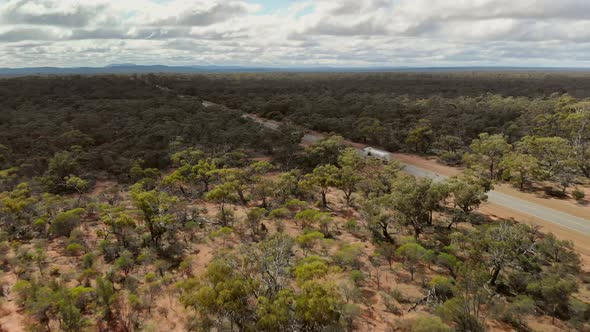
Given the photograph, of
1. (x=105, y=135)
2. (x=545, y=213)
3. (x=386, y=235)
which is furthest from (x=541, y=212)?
(x=105, y=135)

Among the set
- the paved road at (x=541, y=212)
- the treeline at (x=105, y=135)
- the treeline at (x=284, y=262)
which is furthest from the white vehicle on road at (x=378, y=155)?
the treeline at (x=105, y=135)

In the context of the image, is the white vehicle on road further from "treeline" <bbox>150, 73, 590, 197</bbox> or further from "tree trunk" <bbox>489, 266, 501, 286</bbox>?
"tree trunk" <bbox>489, 266, 501, 286</bbox>

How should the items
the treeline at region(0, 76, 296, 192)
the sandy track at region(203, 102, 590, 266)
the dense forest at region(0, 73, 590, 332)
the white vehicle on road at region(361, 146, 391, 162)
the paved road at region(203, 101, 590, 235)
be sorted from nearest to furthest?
1. the dense forest at region(0, 73, 590, 332)
2. the sandy track at region(203, 102, 590, 266)
3. the paved road at region(203, 101, 590, 235)
4. the treeline at region(0, 76, 296, 192)
5. the white vehicle on road at region(361, 146, 391, 162)

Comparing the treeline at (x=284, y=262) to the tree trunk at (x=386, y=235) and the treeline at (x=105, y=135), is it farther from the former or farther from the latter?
the treeline at (x=105, y=135)

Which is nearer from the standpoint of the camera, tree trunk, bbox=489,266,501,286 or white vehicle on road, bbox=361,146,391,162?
tree trunk, bbox=489,266,501,286

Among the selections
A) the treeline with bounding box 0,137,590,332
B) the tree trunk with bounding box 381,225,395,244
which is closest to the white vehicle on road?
the treeline with bounding box 0,137,590,332

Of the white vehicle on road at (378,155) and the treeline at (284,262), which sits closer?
the treeline at (284,262)

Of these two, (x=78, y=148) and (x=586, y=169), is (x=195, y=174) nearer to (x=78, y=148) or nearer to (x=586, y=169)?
(x=78, y=148)

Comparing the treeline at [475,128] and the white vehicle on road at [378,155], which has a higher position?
the treeline at [475,128]

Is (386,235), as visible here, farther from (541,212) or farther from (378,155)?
(378,155)
